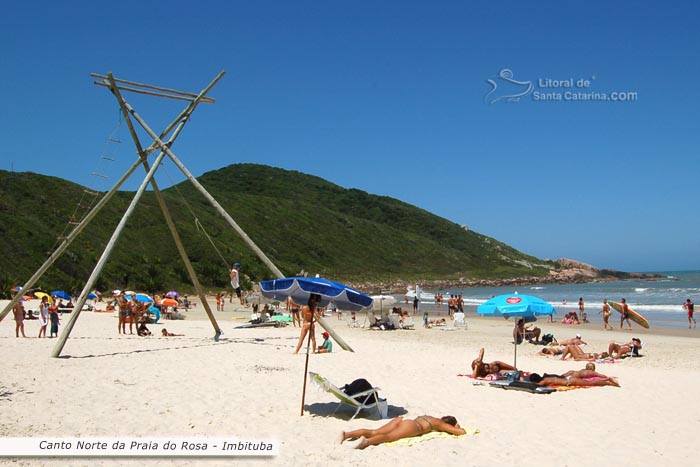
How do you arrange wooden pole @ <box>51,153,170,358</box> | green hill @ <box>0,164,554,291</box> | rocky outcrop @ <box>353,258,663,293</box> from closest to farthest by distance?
wooden pole @ <box>51,153,170,358</box>, green hill @ <box>0,164,554,291</box>, rocky outcrop @ <box>353,258,663,293</box>

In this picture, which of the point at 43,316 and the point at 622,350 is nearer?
the point at 622,350

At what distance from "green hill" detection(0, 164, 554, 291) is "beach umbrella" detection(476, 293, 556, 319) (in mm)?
6657

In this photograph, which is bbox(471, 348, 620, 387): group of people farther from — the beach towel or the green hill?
the green hill

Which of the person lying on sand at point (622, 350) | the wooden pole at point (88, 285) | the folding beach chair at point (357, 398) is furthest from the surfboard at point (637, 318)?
the wooden pole at point (88, 285)

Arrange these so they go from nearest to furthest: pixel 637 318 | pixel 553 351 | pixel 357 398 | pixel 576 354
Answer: pixel 357 398 < pixel 576 354 < pixel 553 351 < pixel 637 318

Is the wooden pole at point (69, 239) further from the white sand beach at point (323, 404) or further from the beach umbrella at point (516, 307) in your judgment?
the beach umbrella at point (516, 307)

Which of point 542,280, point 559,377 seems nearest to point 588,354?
point 559,377

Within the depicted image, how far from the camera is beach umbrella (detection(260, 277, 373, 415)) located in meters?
7.64

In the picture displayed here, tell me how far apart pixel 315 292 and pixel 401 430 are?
208cm

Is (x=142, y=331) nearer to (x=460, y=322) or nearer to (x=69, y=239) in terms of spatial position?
(x=69, y=239)

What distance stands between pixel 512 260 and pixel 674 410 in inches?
4459

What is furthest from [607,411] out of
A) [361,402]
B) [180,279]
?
[180,279]

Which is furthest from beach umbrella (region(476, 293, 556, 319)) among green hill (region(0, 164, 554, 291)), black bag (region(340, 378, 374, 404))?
green hill (region(0, 164, 554, 291))
